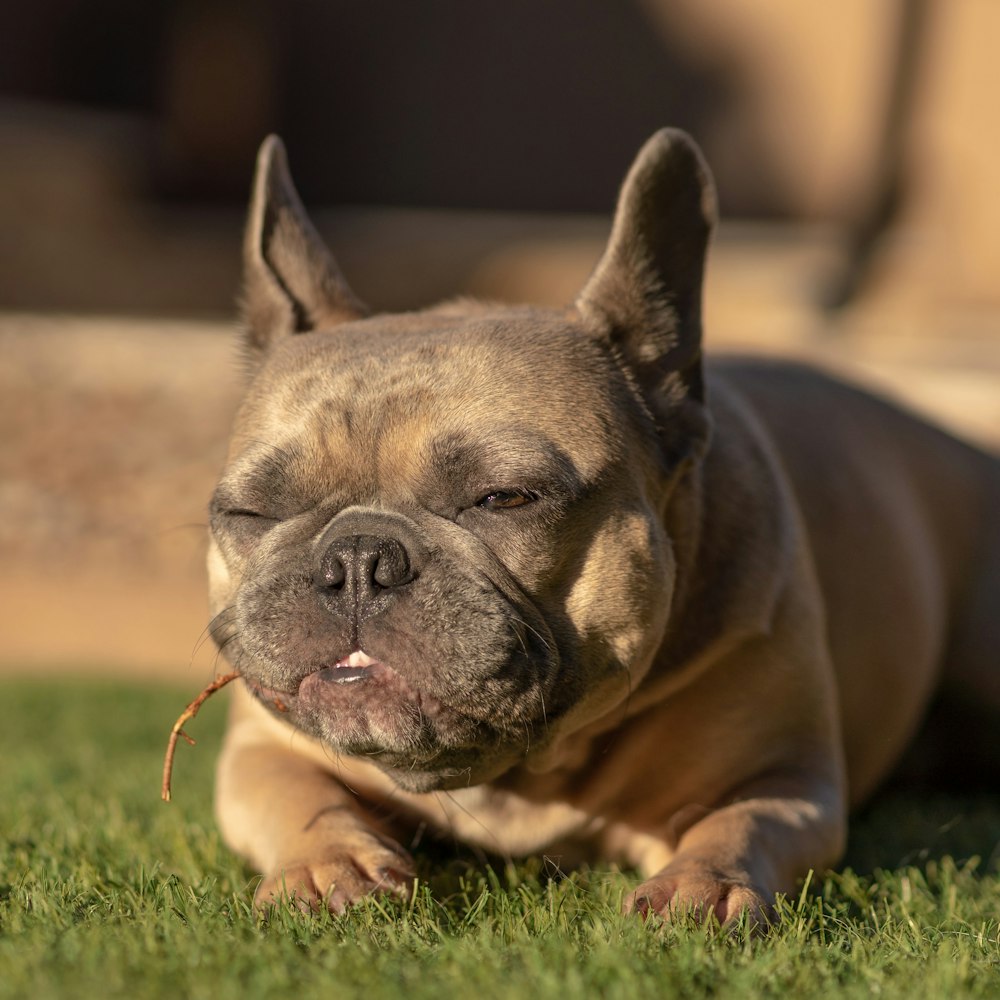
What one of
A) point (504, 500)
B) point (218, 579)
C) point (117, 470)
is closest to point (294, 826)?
point (218, 579)

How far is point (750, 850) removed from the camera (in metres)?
3.15

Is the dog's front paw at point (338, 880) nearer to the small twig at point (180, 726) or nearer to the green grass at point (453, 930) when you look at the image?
the green grass at point (453, 930)

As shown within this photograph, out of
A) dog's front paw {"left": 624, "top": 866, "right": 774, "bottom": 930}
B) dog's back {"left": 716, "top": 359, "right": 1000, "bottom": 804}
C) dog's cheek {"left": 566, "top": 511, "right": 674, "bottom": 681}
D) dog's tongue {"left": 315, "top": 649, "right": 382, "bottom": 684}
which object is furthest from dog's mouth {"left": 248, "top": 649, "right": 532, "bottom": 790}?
dog's back {"left": 716, "top": 359, "right": 1000, "bottom": 804}

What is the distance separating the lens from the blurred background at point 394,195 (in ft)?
26.1

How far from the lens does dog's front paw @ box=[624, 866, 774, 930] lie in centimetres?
285

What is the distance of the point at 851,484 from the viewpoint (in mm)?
4496

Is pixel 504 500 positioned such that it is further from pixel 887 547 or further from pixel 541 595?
pixel 887 547

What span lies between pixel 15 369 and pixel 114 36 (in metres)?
6.89

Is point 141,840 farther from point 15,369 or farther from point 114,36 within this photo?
point 114,36

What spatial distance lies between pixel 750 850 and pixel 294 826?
1010mm

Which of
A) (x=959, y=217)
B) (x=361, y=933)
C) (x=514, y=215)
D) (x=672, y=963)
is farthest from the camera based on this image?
(x=514, y=215)

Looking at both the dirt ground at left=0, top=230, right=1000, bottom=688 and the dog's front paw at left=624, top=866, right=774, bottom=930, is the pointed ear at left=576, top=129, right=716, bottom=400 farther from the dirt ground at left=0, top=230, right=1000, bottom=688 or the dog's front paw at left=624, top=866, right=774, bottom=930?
the dirt ground at left=0, top=230, right=1000, bottom=688

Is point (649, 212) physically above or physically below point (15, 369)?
above

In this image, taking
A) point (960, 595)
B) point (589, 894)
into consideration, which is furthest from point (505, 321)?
point (960, 595)
